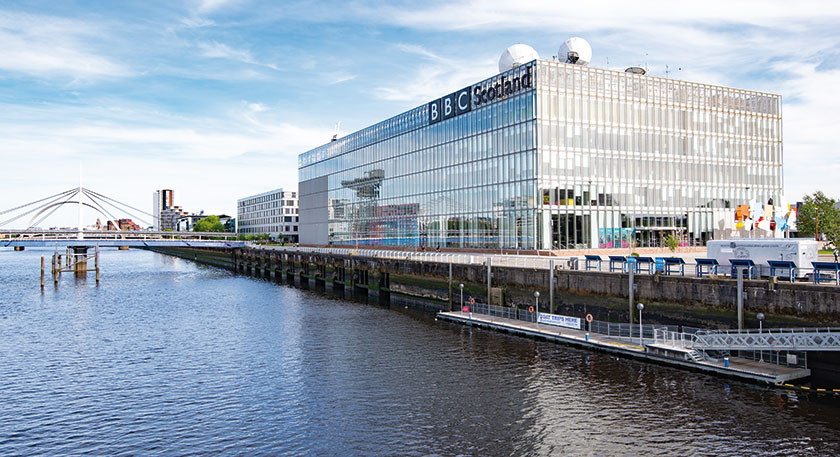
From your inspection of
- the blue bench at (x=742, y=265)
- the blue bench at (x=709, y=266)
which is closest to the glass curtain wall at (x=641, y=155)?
the blue bench at (x=709, y=266)

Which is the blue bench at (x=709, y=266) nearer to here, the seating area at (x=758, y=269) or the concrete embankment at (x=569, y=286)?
the seating area at (x=758, y=269)

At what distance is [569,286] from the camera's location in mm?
52875

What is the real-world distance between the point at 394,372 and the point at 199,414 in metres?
12.4

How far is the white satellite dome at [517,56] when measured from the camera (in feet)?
322

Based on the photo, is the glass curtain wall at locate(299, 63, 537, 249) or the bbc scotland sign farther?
the glass curtain wall at locate(299, 63, 537, 249)

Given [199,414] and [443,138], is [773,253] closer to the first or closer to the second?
[199,414]

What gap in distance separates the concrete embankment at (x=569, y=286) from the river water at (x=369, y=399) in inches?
247

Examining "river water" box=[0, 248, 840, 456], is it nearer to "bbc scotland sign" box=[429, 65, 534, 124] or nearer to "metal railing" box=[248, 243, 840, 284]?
"metal railing" box=[248, 243, 840, 284]

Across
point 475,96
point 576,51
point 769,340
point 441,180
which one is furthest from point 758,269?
point 441,180

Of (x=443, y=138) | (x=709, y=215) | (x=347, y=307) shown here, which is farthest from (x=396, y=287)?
(x=709, y=215)

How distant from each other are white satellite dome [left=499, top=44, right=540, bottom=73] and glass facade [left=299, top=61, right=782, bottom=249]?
4571 millimetres

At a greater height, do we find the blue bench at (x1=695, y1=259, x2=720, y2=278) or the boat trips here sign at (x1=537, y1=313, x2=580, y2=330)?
the blue bench at (x1=695, y1=259, x2=720, y2=278)

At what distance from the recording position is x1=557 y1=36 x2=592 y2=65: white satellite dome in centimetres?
9575

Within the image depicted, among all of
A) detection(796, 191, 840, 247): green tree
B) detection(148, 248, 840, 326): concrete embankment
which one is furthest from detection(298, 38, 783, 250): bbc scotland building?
detection(148, 248, 840, 326): concrete embankment
